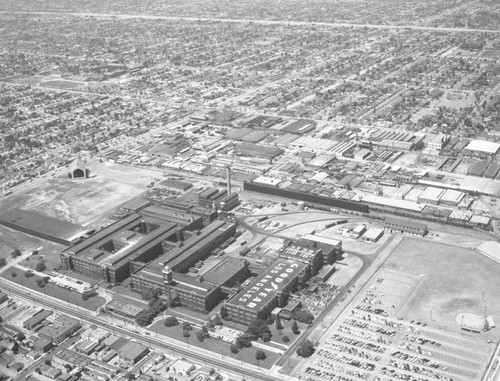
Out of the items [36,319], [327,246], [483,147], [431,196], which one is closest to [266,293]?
[327,246]

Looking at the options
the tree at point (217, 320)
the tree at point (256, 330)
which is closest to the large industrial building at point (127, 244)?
the tree at point (217, 320)

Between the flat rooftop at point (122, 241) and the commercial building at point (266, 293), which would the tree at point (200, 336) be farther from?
the flat rooftop at point (122, 241)

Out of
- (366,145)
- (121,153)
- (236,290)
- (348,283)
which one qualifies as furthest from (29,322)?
(366,145)

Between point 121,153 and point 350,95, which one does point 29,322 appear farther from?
point 350,95

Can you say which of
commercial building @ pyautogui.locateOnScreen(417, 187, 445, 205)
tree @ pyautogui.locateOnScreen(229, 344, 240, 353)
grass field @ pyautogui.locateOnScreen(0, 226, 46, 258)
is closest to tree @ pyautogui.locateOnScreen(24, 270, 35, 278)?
grass field @ pyautogui.locateOnScreen(0, 226, 46, 258)

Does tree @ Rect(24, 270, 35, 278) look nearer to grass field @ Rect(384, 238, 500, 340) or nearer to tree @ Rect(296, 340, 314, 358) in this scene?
tree @ Rect(296, 340, 314, 358)
